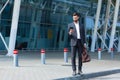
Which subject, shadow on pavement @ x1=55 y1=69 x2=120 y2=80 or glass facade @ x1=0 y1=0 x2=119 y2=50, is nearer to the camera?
shadow on pavement @ x1=55 y1=69 x2=120 y2=80

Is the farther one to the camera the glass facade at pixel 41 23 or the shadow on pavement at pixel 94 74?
the glass facade at pixel 41 23

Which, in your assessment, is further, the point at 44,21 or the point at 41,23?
the point at 44,21

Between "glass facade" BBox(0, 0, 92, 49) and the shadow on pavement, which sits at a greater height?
"glass facade" BBox(0, 0, 92, 49)

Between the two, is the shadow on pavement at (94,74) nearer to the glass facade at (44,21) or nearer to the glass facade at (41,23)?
the glass facade at (44,21)

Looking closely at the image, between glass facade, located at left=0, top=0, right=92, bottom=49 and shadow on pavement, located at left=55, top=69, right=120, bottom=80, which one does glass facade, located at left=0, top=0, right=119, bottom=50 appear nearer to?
glass facade, located at left=0, top=0, right=92, bottom=49

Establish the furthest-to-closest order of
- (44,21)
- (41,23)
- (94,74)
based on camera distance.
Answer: (44,21) → (41,23) → (94,74)

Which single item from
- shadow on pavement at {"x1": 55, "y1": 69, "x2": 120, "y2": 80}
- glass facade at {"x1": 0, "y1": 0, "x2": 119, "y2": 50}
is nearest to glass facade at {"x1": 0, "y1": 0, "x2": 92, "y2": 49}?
glass facade at {"x1": 0, "y1": 0, "x2": 119, "y2": 50}

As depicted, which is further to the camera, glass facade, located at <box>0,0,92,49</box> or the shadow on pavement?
glass facade, located at <box>0,0,92,49</box>

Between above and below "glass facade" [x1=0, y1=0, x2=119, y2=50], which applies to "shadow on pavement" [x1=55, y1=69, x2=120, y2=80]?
Result: below

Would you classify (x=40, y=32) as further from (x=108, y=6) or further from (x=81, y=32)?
(x=81, y=32)

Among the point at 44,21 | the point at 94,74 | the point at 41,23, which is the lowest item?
the point at 94,74

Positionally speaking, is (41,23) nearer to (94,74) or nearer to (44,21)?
(44,21)

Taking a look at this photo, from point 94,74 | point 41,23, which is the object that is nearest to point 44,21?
point 41,23

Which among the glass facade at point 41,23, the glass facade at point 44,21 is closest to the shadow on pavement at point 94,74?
the glass facade at point 44,21
